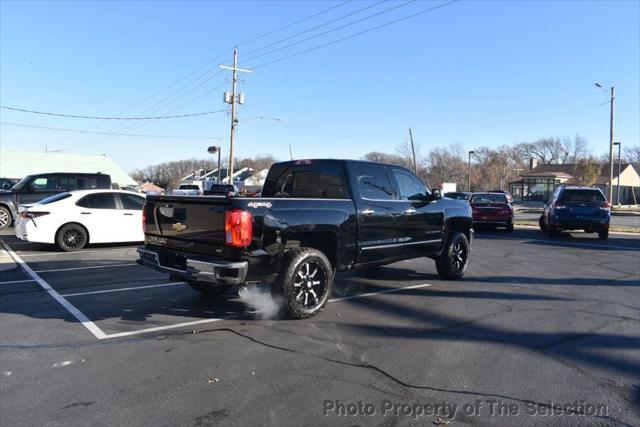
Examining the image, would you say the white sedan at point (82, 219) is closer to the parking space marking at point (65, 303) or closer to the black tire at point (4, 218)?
the parking space marking at point (65, 303)

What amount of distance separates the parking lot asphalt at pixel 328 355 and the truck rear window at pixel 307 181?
1557 millimetres

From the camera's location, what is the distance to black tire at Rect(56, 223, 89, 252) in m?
11.2

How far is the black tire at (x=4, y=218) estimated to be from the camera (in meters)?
15.6

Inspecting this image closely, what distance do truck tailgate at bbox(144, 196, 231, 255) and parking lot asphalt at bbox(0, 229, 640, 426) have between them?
36.1 inches

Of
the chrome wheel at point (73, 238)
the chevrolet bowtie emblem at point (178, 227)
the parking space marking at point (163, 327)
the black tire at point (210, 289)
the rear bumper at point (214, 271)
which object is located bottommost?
the parking space marking at point (163, 327)

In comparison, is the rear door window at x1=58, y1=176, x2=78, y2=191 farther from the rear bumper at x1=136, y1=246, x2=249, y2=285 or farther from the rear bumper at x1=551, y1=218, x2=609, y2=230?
the rear bumper at x1=551, y1=218, x2=609, y2=230

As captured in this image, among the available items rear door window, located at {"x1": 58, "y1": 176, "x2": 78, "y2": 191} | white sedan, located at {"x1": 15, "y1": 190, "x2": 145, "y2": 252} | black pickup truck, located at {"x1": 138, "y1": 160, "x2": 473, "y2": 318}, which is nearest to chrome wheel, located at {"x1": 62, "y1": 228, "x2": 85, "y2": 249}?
white sedan, located at {"x1": 15, "y1": 190, "x2": 145, "y2": 252}

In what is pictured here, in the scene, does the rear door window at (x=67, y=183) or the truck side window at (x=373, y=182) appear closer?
the truck side window at (x=373, y=182)

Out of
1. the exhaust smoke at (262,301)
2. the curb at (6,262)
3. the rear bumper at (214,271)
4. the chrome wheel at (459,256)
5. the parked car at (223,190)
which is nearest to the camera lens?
the rear bumper at (214,271)

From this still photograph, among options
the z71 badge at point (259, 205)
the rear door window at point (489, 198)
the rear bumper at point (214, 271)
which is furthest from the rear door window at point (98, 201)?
the rear door window at point (489, 198)

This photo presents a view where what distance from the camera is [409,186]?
7.56 m

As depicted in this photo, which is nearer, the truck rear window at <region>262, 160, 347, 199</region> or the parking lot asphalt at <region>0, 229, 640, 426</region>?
the parking lot asphalt at <region>0, 229, 640, 426</region>

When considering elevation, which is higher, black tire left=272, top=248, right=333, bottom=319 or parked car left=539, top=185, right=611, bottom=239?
parked car left=539, top=185, right=611, bottom=239

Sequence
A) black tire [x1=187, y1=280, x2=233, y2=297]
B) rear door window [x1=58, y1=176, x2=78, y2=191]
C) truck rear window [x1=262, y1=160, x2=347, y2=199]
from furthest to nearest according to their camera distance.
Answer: rear door window [x1=58, y1=176, x2=78, y2=191]
black tire [x1=187, y1=280, x2=233, y2=297]
truck rear window [x1=262, y1=160, x2=347, y2=199]
